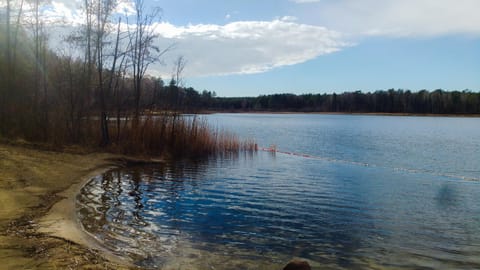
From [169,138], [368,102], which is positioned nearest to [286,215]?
[169,138]

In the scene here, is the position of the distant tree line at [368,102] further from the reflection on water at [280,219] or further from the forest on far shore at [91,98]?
the reflection on water at [280,219]

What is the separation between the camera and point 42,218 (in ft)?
25.3

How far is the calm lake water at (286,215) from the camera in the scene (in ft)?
23.4

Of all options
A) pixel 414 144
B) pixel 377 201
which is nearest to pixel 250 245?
pixel 377 201

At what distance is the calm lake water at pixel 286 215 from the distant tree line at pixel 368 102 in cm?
7061

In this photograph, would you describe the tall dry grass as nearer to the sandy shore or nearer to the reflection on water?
the reflection on water

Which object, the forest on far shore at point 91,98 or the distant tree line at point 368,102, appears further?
the distant tree line at point 368,102

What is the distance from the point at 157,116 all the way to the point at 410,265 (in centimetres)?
1704

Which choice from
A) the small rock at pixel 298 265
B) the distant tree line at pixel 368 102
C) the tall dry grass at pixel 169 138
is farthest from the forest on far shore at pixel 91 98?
the distant tree line at pixel 368 102

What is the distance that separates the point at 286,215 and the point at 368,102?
11044 cm

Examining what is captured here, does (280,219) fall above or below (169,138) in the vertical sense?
below

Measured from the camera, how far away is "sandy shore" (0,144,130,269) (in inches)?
211

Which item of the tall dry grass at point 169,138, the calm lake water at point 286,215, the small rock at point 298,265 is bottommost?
the calm lake water at point 286,215

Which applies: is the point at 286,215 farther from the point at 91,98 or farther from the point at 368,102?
the point at 368,102
